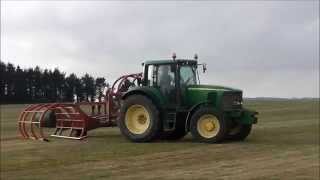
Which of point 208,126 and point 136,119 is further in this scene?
point 136,119

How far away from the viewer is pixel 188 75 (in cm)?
1942

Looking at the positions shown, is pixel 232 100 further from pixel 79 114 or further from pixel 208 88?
pixel 79 114

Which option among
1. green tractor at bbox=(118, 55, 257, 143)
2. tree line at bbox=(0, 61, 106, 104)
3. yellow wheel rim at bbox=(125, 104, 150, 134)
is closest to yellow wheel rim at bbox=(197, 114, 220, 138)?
green tractor at bbox=(118, 55, 257, 143)

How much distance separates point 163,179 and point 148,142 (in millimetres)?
7198

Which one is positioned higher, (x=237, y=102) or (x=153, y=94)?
(x=153, y=94)

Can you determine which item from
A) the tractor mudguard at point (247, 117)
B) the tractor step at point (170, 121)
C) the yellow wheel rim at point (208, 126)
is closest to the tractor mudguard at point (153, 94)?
the tractor step at point (170, 121)

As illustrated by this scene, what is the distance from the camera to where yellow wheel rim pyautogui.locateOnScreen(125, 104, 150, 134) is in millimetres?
19469

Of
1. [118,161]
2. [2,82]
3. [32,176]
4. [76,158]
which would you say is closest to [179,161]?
[118,161]

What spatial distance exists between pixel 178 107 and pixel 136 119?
1404mm

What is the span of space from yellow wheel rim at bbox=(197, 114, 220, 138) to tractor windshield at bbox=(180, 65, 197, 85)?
135 centimetres

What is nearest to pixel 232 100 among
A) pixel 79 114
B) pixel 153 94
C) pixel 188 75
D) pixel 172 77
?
pixel 188 75

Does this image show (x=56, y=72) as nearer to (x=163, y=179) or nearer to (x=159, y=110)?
(x=159, y=110)

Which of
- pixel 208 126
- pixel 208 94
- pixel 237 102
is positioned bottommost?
pixel 208 126

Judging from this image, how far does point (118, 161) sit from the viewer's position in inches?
560
